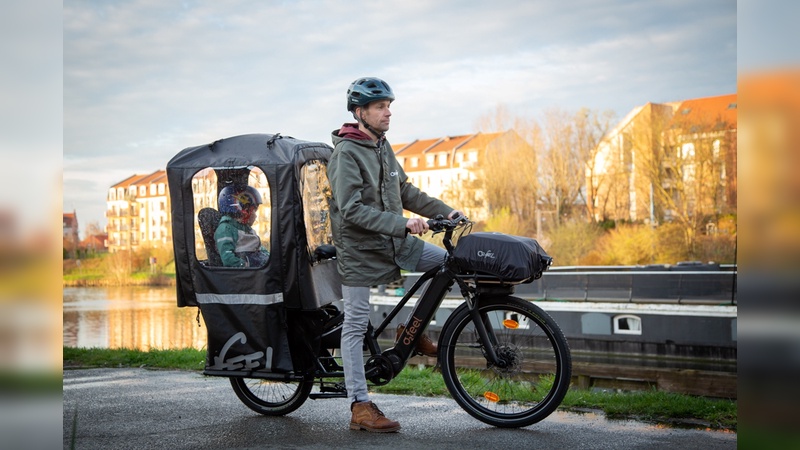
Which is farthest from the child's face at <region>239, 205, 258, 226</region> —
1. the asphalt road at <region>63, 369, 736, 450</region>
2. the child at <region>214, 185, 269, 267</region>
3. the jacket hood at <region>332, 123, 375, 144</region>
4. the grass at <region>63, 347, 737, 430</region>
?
the grass at <region>63, 347, 737, 430</region>

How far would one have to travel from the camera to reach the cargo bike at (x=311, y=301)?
522cm

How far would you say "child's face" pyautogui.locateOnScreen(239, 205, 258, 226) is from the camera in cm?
580

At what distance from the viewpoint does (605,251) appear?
175ft

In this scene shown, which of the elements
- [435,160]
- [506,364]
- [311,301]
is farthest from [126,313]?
[435,160]

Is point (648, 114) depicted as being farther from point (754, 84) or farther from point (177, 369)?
point (754, 84)

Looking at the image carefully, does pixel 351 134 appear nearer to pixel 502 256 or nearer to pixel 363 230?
pixel 363 230

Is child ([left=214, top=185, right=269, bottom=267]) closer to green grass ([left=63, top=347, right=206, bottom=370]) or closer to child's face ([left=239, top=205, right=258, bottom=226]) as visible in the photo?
child's face ([left=239, top=205, right=258, bottom=226])

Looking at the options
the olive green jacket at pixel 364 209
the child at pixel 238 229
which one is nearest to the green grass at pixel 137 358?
the child at pixel 238 229

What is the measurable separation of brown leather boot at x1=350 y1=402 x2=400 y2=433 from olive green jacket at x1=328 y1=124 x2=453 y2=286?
2.30 ft

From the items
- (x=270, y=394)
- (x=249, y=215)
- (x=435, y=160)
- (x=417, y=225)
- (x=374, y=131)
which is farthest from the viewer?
(x=435, y=160)

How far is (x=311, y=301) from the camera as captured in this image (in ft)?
18.3

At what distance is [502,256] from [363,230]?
815mm

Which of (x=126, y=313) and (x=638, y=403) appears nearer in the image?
(x=638, y=403)

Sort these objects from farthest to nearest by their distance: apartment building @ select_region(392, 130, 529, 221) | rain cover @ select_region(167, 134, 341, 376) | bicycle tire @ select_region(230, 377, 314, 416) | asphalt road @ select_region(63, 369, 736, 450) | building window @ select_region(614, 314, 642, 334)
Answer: apartment building @ select_region(392, 130, 529, 221) < building window @ select_region(614, 314, 642, 334) < bicycle tire @ select_region(230, 377, 314, 416) < rain cover @ select_region(167, 134, 341, 376) < asphalt road @ select_region(63, 369, 736, 450)
